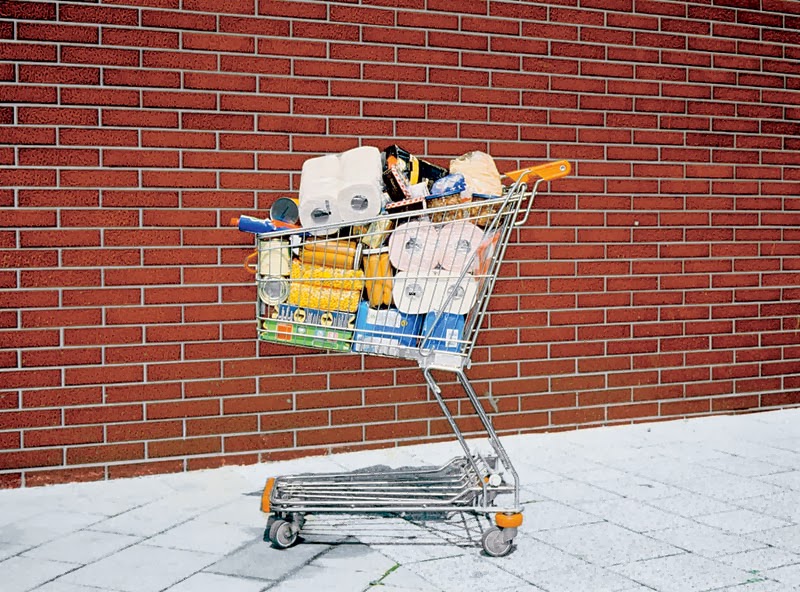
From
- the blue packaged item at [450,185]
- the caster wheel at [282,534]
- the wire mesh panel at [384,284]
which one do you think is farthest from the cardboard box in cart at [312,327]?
the caster wheel at [282,534]

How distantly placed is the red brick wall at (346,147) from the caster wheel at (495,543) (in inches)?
62.4

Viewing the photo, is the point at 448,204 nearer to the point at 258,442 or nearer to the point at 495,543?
the point at 495,543

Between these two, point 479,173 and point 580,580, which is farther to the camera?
point 479,173

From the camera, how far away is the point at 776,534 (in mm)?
3441

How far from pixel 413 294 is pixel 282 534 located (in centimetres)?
101

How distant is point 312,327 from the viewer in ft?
10.8

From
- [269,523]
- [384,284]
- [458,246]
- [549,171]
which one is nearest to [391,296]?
[384,284]

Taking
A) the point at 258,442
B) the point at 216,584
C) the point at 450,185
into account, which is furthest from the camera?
the point at 258,442

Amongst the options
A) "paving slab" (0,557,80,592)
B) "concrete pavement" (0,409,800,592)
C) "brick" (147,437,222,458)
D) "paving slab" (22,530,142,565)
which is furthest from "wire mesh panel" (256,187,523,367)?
"brick" (147,437,222,458)

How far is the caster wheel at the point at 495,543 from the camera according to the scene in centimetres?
320

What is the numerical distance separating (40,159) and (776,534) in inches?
141

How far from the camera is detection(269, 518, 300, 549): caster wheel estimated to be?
3238 mm

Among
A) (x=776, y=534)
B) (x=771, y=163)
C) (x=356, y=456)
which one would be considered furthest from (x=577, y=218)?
(x=776, y=534)

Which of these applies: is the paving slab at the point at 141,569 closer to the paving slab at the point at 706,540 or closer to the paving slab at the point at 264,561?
the paving slab at the point at 264,561
